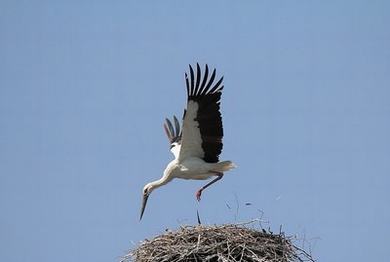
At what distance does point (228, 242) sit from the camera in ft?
40.0

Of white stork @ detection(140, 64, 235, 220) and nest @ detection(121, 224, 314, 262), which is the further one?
white stork @ detection(140, 64, 235, 220)

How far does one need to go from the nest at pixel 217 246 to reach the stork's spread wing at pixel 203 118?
2.11 meters

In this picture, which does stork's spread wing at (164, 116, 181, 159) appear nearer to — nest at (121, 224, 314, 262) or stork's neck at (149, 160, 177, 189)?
stork's neck at (149, 160, 177, 189)

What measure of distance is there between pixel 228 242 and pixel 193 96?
2686 mm

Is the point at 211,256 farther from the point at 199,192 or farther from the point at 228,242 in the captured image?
the point at 199,192

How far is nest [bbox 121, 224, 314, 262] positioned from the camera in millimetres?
12102

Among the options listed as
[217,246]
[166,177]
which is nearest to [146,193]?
[166,177]

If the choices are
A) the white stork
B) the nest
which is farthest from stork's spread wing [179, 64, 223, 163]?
the nest

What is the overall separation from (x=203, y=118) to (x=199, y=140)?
0.43 meters

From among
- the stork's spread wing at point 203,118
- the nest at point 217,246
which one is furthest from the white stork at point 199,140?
the nest at point 217,246

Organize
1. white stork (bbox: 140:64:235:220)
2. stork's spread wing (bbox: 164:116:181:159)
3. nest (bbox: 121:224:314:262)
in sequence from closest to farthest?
nest (bbox: 121:224:314:262) → white stork (bbox: 140:64:235:220) → stork's spread wing (bbox: 164:116:181:159)

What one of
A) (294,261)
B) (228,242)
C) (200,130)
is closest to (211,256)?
(228,242)

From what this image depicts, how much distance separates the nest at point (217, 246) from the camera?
1210 cm

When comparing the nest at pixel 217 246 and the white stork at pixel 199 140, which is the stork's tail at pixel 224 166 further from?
the nest at pixel 217 246
